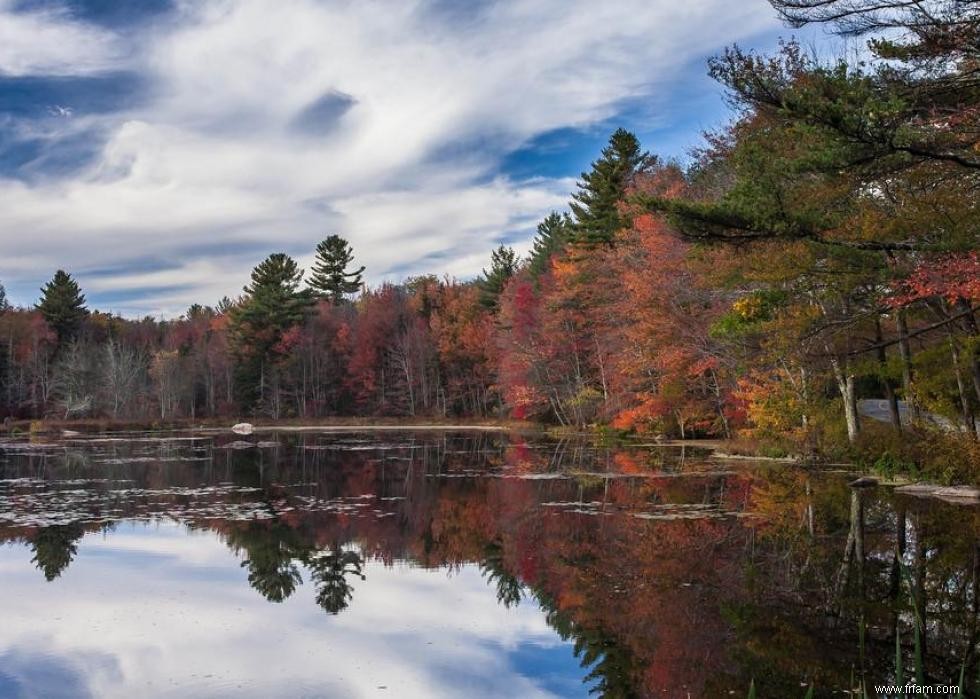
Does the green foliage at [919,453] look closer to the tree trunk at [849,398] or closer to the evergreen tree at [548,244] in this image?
the tree trunk at [849,398]

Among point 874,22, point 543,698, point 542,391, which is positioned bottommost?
point 543,698

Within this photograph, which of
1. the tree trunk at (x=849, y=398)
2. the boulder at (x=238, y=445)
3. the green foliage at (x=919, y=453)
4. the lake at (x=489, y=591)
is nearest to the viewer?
the lake at (x=489, y=591)

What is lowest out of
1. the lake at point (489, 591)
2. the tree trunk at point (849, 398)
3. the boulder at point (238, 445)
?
the lake at point (489, 591)

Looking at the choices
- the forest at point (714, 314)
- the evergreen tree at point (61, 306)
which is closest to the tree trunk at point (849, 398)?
the forest at point (714, 314)

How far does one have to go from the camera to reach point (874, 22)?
9484 mm

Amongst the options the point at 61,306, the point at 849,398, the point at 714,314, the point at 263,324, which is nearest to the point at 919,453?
the point at 849,398

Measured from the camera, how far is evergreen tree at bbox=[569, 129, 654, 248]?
4634 centimetres

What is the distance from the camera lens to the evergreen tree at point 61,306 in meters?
78.2

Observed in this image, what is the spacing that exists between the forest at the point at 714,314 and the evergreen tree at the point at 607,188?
18cm

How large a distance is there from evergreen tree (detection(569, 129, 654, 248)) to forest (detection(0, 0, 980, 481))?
18cm

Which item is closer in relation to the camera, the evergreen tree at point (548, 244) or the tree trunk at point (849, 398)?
the tree trunk at point (849, 398)

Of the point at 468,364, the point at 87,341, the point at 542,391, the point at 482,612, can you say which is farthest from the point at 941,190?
the point at 87,341

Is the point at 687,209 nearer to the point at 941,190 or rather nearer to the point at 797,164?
the point at 797,164

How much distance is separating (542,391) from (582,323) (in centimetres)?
644
